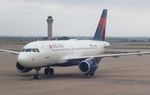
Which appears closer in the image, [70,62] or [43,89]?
[43,89]

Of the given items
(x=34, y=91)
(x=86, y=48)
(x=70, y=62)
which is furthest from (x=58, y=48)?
(x=34, y=91)

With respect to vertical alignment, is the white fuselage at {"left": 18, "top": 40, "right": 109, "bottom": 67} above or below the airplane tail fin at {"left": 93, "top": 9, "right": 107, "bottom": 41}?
below

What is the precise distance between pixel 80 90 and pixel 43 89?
221 centimetres

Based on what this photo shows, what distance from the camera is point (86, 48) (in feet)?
123

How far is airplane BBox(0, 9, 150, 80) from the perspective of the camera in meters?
30.1

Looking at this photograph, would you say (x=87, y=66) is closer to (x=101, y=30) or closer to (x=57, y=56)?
(x=57, y=56)

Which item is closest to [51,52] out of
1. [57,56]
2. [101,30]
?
[57,56]

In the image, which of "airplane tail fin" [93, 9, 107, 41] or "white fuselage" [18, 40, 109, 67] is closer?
"white fuselage" [18, 40, 109, 67]

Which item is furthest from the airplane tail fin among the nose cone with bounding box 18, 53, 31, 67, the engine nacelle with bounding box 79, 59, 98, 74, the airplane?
the nose cone with bounding box 18, 53, 31, 67

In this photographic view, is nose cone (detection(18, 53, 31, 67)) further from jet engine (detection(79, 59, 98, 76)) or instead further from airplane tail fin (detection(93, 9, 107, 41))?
airplane tail fin (detection(93, 9, 107, 41))

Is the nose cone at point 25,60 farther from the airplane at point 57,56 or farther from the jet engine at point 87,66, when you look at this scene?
the jet engine at point 87,66

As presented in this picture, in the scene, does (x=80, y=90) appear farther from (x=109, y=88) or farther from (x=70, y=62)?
(x=70, y=62)

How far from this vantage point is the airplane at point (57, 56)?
3009cm

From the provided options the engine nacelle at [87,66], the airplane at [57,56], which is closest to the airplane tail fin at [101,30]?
the airplane at [57,56]
